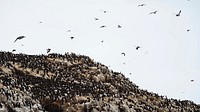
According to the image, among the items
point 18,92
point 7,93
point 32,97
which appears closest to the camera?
point 7,93

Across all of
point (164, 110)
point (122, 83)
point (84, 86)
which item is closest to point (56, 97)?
point (84, 86)

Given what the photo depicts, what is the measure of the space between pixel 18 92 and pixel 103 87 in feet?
52.1

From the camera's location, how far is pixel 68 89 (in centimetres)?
3309

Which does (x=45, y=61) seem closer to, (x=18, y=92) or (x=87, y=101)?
(x=87, y=101)

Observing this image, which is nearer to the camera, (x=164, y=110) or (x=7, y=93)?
(x=7, y=93)

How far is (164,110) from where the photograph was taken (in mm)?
40781

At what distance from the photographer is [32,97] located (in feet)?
87.9

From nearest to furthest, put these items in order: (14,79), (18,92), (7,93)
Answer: (7,93) < (18,92) < (14,79)

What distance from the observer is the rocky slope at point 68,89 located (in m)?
25.6

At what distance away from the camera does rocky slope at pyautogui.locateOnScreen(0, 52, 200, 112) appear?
2564cm

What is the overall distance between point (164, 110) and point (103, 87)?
7.09 metres

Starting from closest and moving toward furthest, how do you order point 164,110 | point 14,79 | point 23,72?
point 14,79 < point 23,72 < point 164,110

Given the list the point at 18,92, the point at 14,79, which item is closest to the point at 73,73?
the point at 14,79

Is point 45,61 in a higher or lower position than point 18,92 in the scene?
higher
